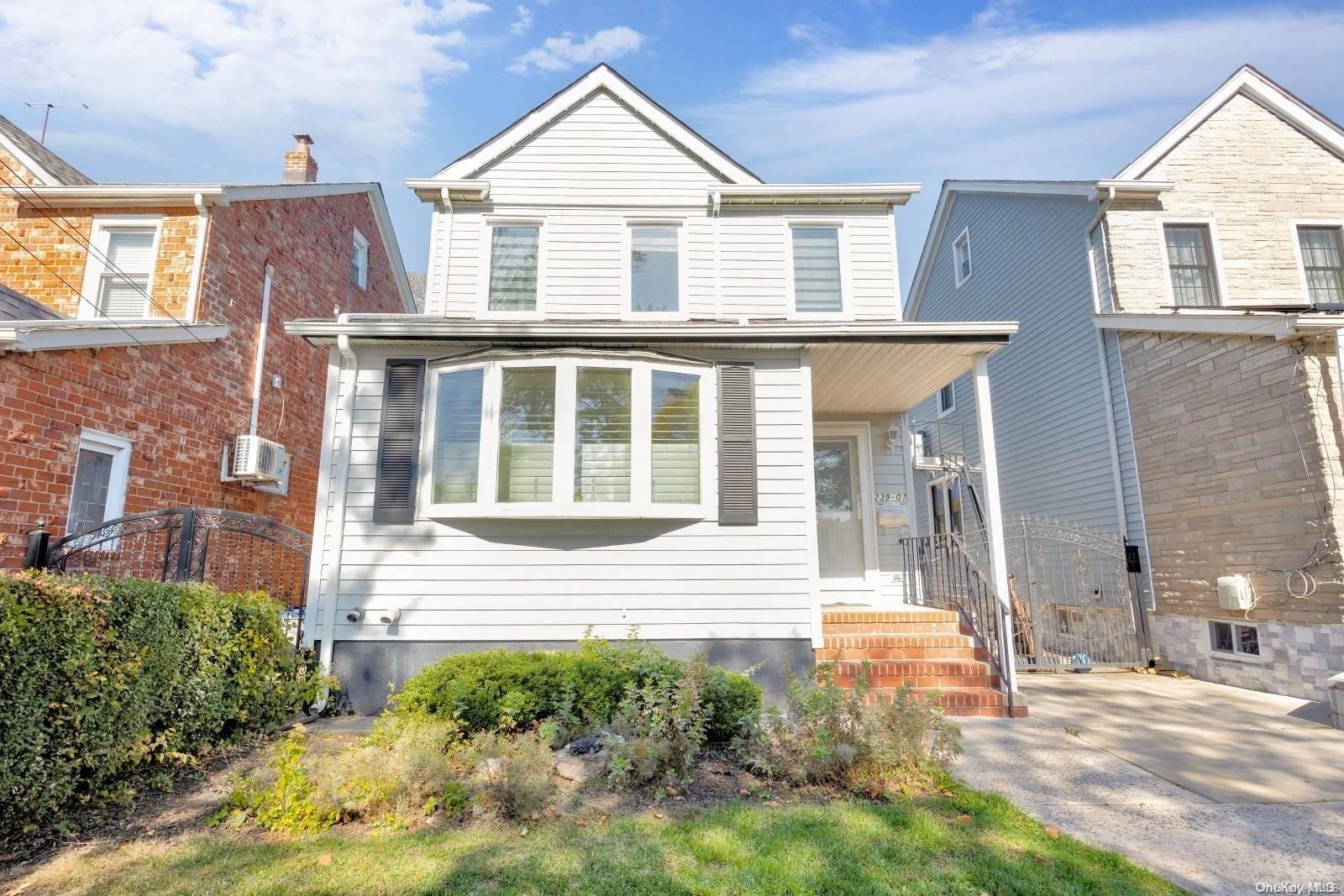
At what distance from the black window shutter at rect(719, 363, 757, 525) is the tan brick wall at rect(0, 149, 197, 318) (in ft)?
24.4

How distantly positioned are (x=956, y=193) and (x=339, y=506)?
14146 mm

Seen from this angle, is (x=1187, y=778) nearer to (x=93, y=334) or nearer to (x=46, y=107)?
(x=93, y=334)

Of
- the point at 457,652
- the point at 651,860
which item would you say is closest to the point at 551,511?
the point at 457,652

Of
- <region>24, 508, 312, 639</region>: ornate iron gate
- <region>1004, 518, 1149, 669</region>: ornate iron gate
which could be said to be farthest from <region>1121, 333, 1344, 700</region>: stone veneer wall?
<region>24, 508, 312, 639</region>: ornate iron gate

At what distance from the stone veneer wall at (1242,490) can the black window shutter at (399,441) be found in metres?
9.51

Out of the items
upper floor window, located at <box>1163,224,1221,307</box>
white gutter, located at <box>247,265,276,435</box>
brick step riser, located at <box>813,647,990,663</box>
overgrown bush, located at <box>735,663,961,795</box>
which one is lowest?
overgrown bush, located at <box>735,663,961,795</box>

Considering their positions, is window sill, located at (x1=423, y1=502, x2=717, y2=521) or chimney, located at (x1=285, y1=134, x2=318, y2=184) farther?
chimney, located at (x1=285, y1=134, x2=318, y2=184)

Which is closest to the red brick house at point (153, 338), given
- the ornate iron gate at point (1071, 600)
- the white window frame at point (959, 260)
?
the ornate iron gate at point (1071, 600)

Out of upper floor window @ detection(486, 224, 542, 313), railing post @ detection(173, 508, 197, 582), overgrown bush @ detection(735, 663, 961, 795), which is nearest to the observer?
overgrown bush @ detection(735, 663, 961, 795)

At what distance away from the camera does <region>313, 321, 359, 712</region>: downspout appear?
20.5ft

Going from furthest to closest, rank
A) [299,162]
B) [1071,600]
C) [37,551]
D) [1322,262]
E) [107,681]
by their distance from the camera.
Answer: [299,162]
[1322,262]
[1071,600]
[37,551]
[107,681]

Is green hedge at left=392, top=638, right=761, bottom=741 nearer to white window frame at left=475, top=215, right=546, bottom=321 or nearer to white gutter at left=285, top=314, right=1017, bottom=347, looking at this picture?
white gutter at left=285, top=314, right=1017, bottom=347

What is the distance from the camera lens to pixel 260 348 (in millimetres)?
9633

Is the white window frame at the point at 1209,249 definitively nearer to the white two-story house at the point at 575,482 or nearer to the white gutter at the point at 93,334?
the white two-story house at the point at 575,482
